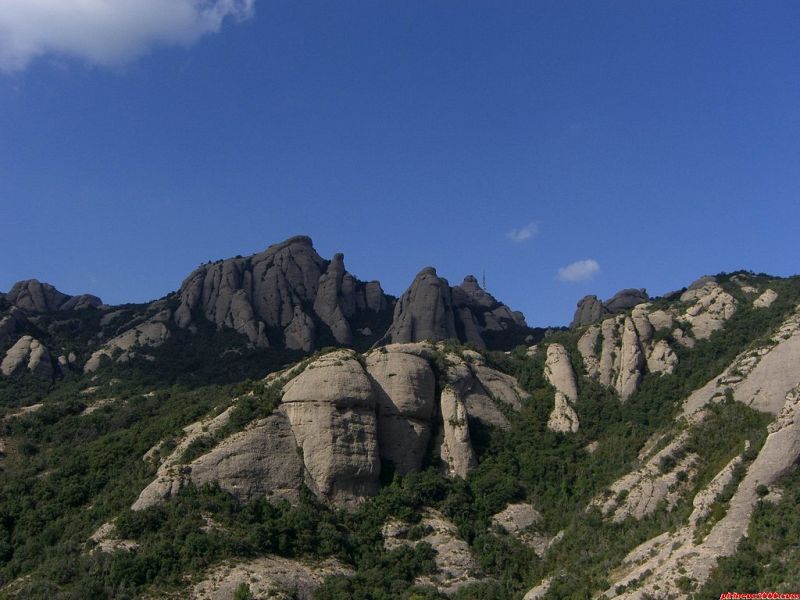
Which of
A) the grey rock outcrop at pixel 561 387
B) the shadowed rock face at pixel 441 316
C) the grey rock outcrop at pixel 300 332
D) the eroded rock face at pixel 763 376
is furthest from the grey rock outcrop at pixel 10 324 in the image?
the eroded rock face at pixel 763 376

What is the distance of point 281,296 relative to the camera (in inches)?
5207

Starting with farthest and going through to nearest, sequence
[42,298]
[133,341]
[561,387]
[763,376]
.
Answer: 1. [42,298]
2. [133,341]
3. [561,387]
4. [763,376]

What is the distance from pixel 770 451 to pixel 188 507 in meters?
38.0

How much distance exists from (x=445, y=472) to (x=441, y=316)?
51.3 meters

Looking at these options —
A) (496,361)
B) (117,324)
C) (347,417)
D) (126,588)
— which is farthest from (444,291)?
(126,588)

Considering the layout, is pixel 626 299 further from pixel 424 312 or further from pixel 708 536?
pixel 708 536

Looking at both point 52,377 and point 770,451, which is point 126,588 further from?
point 52,377

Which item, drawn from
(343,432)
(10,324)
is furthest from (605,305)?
(10,324)

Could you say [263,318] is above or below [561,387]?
above

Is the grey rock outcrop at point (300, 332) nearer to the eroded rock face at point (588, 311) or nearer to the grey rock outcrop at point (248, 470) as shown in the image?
the eroded rock face at point (588, 311)

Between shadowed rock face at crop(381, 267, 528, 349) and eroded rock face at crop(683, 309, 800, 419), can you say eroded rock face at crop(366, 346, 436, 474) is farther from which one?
shadowed rock face at crop(381, 267, 528, 349)

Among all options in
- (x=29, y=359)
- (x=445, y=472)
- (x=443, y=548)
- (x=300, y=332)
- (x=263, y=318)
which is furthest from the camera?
(x=263, y=318)

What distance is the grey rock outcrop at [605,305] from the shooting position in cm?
13050

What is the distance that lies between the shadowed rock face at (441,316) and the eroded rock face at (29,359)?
40857 mm
